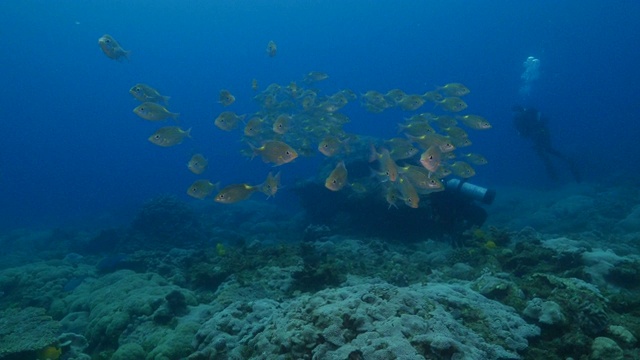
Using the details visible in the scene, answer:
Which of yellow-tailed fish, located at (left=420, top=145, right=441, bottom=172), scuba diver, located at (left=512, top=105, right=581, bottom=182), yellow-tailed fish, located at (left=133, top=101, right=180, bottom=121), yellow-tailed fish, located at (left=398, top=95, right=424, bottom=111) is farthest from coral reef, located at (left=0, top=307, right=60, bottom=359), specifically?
scuba diver, located at (left=512, top=105, right=581, bottom=182)

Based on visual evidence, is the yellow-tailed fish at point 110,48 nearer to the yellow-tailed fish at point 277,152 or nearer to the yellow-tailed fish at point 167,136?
the yellow-tailed fish at point 167,136

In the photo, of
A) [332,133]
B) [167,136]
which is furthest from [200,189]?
[332,133]

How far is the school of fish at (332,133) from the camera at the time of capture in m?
6.68

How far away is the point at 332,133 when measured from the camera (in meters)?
11.7

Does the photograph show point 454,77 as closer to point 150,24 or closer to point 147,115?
point 150,24

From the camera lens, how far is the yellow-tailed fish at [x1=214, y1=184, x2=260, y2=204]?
644 cm

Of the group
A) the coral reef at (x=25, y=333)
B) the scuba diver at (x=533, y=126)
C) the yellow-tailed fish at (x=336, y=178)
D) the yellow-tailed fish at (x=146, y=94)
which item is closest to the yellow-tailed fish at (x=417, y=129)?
the yellow-tailed fish at (x=336, y=178)

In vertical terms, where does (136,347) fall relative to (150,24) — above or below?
below

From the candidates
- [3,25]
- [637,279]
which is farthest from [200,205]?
[3,25]

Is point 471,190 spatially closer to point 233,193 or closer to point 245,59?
point 233,193

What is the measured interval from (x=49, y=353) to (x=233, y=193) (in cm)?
339

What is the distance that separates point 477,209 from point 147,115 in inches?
402

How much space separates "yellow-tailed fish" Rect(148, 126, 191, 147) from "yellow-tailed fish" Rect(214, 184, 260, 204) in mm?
2124

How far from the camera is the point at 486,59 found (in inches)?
6885
